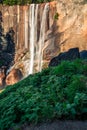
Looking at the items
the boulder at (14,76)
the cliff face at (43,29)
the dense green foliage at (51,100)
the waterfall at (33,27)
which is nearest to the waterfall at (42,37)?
the cliff face at (43,29)

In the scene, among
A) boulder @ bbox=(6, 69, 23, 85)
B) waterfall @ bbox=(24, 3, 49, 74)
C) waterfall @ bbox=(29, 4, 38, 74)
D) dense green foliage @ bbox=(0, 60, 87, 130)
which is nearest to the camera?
dense green foliage @ bbox=(0, 60, 87, 130)

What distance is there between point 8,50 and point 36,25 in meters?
2.99

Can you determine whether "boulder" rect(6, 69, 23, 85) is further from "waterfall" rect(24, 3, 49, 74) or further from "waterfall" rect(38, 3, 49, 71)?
"waterfall" rect(38, 3, 49, 71)

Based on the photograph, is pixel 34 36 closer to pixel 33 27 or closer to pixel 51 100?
pixel 33 27

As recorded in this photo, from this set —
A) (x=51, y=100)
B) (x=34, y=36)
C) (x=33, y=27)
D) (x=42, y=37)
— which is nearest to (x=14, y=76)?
(x=42, y=37)

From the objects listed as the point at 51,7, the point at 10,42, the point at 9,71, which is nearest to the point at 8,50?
the point at 10,42

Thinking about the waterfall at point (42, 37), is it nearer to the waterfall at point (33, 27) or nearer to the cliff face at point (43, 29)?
the cliff face at point (43, 29)

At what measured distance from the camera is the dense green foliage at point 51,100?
6.50 m

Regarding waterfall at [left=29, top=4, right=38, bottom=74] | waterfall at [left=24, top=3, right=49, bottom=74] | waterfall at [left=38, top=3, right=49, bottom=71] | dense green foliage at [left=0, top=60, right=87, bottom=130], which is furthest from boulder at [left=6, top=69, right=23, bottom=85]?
dense green foliage at [left=0, top=60, right=87, bottom=130]

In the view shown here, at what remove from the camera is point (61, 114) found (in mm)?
6434

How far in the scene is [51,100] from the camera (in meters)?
6.83

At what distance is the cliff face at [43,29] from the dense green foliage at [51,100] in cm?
1962

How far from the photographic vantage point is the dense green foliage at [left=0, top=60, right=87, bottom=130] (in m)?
6.50

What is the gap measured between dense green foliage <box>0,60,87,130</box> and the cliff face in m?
19.6
